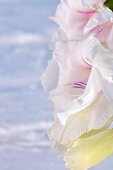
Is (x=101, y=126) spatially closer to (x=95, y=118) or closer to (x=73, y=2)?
(x=95, y=118)

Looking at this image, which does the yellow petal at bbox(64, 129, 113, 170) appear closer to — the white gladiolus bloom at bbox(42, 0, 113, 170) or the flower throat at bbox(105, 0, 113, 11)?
the white gladiolus bloom at bbox(42, 0, 113, 170)

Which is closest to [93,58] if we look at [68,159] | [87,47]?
[87,47]

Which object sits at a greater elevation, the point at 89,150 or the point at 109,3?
the point at 109,3

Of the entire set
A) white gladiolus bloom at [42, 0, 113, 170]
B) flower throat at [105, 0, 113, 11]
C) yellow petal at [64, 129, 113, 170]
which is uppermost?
flower throat at [105, 0, 113, 11]

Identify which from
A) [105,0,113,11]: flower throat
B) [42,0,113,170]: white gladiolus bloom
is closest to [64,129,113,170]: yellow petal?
[42,0,113,170]: white gladiolus bloom

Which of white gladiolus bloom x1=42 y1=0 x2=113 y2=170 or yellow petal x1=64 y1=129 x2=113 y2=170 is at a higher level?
white gladiolus bloom x1=42 y1=0 x2=113 y2=170

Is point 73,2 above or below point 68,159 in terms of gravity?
above

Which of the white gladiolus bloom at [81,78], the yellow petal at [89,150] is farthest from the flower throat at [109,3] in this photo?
the yellow petal at [89,150]

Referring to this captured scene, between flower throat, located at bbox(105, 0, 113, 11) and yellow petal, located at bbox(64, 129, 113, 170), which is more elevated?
flower throat, located at bbox(105, 0, 113, 11)

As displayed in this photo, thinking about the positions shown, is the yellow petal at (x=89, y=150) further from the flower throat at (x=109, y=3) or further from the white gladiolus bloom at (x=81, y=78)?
the flower throat at (x=109, y=3)
